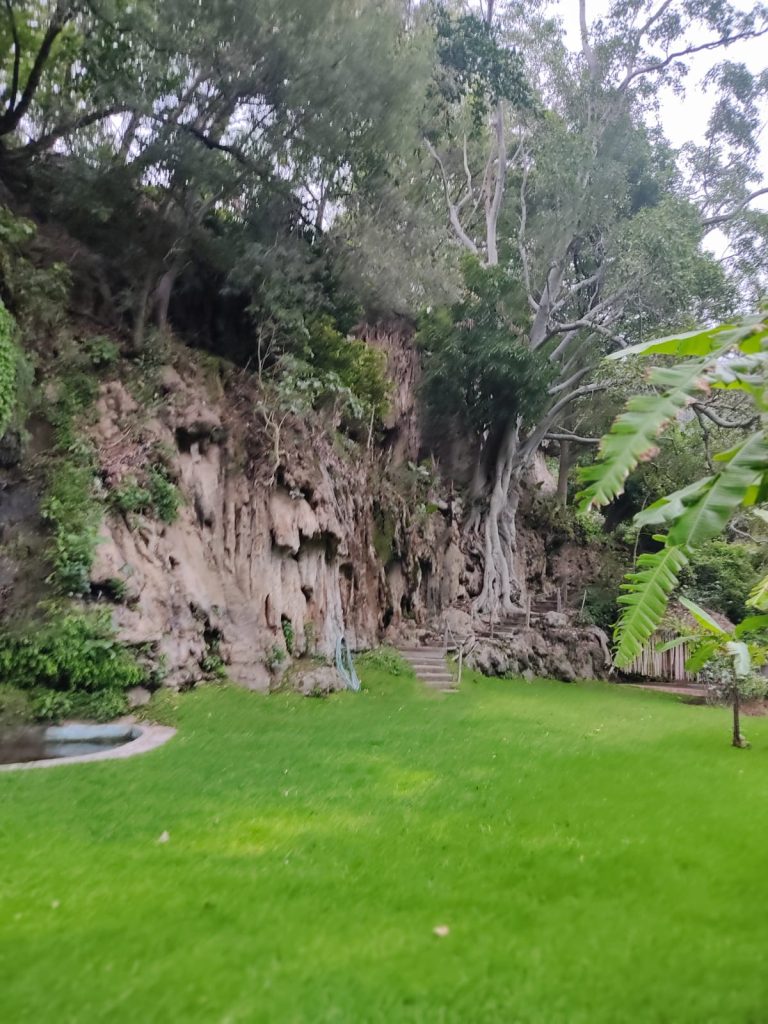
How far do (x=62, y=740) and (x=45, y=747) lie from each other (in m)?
0.20

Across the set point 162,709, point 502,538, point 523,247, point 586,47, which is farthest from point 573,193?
point 162,709

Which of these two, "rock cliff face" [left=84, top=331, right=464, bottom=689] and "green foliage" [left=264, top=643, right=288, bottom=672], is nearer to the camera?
"rock cliff face" [left=84, top=331, right=464, bottom=689]

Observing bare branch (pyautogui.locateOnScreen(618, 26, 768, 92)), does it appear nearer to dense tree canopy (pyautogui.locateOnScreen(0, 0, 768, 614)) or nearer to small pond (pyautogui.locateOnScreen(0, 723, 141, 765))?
dense tree canopy (pyautogui.locateOnScreen(0, 0, 768, 614))

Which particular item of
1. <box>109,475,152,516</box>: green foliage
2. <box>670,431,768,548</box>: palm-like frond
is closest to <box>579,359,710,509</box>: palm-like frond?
<box>670,431,768,548</box>: palm-like frond

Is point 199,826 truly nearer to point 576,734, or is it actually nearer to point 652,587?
point 652,587

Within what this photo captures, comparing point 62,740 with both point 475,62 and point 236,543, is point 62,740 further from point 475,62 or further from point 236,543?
point 475,62

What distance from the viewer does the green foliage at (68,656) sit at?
8.81 metres

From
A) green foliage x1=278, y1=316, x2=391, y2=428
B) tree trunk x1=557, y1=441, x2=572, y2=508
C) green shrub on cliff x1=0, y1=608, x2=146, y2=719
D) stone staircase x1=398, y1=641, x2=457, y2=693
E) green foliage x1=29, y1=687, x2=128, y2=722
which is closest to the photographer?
green foliage x1=29, y1=687, x2=128, y2=722

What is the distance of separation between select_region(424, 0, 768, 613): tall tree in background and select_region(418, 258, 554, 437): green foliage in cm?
34

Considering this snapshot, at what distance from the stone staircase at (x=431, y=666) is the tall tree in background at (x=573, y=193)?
3.78m

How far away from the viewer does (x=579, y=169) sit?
20047mm

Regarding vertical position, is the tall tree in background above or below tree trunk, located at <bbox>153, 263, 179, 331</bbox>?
above

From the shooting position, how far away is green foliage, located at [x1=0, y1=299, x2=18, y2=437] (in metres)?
A: 9.42

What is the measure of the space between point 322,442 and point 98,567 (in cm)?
692
